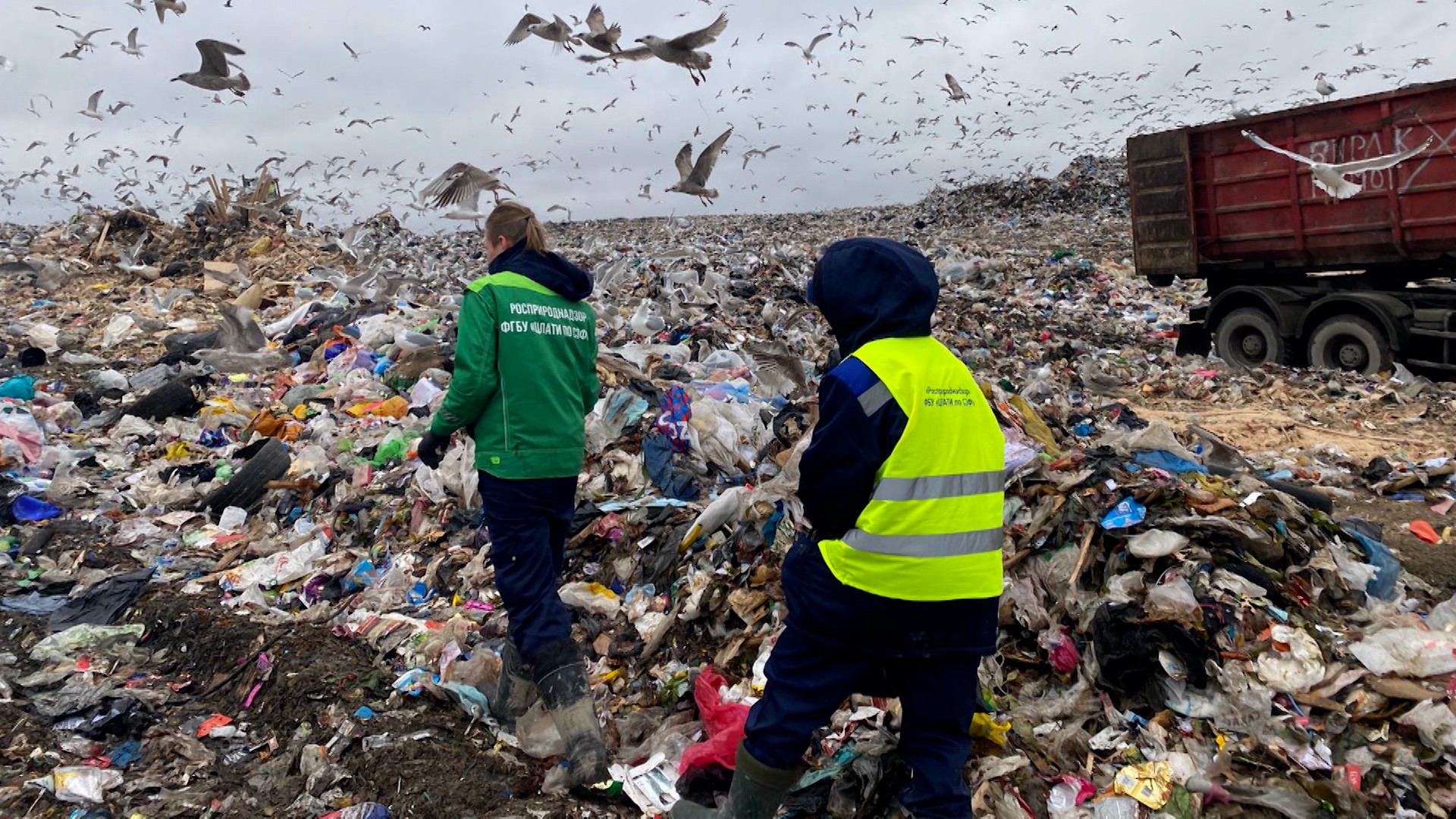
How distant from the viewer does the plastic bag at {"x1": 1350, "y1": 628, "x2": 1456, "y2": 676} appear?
2439 millimetres

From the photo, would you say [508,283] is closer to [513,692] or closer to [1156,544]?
[513,692]

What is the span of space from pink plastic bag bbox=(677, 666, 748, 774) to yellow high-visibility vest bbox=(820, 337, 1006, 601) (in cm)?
63

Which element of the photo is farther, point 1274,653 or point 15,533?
point 15,533

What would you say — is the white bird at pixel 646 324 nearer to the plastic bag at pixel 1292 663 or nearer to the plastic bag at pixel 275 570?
the plastic bag at pixel 275 570

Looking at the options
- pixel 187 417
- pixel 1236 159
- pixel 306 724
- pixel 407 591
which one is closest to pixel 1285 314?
pixel 1236 159

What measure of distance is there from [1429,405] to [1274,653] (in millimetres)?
5561

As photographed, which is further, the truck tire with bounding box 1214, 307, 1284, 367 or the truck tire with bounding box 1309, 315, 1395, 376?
the truck tire with bounding box 1214, 307, 1284, 367

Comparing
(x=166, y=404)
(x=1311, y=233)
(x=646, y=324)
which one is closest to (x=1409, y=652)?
(x=646, y=324)

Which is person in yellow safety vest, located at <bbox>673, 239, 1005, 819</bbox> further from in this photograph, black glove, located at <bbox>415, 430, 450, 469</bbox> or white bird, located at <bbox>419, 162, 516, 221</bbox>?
white bird, located at <bbox>419, 162, 516, 221</bbox>

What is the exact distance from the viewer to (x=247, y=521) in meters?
4.83

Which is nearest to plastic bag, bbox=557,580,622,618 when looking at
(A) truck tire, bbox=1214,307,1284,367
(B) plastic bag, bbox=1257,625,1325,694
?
(B) plastic bag, bbox=1257,625,1325,694

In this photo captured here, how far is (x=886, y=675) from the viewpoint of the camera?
1.94m

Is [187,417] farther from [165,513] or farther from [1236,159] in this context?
[1236,159]

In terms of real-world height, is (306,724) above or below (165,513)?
below
